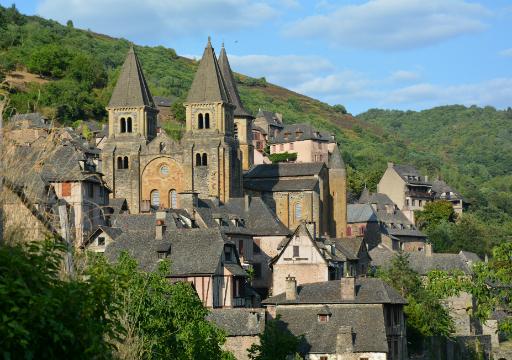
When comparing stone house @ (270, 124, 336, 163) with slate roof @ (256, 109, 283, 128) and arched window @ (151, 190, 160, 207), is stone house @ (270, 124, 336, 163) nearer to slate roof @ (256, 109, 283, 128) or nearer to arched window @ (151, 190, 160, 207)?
slate roof @ (256, 109, 283, 128)

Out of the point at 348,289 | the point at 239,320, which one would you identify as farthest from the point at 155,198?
the point at 239,320

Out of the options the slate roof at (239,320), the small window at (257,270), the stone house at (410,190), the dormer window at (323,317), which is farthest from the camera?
the stone house at (410,190)

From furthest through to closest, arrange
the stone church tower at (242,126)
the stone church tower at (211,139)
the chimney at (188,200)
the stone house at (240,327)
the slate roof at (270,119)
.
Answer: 1. the slate roof at (270,119)
2. the stone church tower at (242,126)
3. the stone church tower at (211,139)
4. the chimney at (188,200)
5. the stone house at (240,327)

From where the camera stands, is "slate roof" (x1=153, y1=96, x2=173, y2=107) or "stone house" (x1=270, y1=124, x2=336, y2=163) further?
"slate roof" (x1=153, y1=96, x2=173, y2=107)

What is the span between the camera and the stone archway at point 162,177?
3930 inches

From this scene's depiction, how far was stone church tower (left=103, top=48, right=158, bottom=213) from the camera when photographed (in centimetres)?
10019

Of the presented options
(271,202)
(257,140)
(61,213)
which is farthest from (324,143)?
(61,213)


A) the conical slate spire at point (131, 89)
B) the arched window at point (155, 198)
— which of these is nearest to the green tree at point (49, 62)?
the conical slate spire at point (131, 89)

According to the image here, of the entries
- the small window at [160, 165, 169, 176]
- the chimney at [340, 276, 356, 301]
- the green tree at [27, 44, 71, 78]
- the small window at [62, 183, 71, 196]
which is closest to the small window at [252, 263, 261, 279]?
the small window at [62, 183, 71, 196]

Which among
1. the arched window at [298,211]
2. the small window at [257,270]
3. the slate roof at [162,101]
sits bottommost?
the small window at [257,270]

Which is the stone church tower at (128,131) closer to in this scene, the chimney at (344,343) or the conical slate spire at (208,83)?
the conical slate spire at (208,83)

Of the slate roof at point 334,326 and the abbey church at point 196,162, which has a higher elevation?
the abbey church at point 196,162

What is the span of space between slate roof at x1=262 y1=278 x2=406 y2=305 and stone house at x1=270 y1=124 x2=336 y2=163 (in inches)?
3677

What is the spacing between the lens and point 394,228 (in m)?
128
